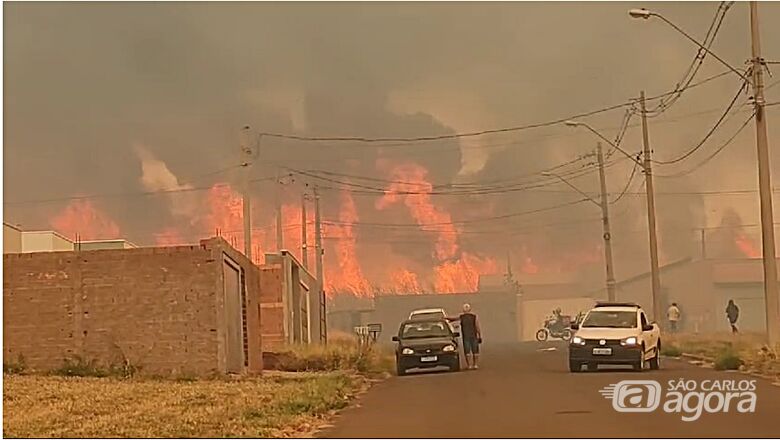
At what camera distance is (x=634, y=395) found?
22094 mm

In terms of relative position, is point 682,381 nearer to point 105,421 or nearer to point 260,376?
point 260,376

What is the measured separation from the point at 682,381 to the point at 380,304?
6852 cm

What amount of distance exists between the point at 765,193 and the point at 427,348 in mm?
9520

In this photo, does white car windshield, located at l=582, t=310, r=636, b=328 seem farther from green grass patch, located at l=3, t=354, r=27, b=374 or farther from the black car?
green grass patch, located at l=3, t=354, r=27, b=374

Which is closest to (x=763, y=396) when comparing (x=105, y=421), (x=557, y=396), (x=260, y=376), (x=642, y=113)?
(x=557, y=396)

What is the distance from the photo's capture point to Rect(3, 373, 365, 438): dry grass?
16844mm

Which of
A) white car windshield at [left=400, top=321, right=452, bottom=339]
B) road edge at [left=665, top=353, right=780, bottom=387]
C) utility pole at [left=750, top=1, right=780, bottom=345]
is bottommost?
road edge at [left=665, top=353, right=780, bottom=387]

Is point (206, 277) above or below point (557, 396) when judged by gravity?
above

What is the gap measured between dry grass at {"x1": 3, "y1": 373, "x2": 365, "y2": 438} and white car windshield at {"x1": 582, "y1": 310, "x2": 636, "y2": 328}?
6896 millimetres

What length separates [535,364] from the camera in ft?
119

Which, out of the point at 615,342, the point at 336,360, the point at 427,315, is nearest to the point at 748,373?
the point at 615,342

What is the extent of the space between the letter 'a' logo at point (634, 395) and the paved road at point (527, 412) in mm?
244

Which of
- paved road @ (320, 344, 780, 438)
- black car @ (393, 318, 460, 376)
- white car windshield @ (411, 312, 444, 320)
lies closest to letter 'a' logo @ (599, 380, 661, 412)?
paved road @ (320, 344, 780, 438)

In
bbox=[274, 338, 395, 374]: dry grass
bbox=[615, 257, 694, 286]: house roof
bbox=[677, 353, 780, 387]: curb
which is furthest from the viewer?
bbox=[615, 257, 694, 286]: house roof
